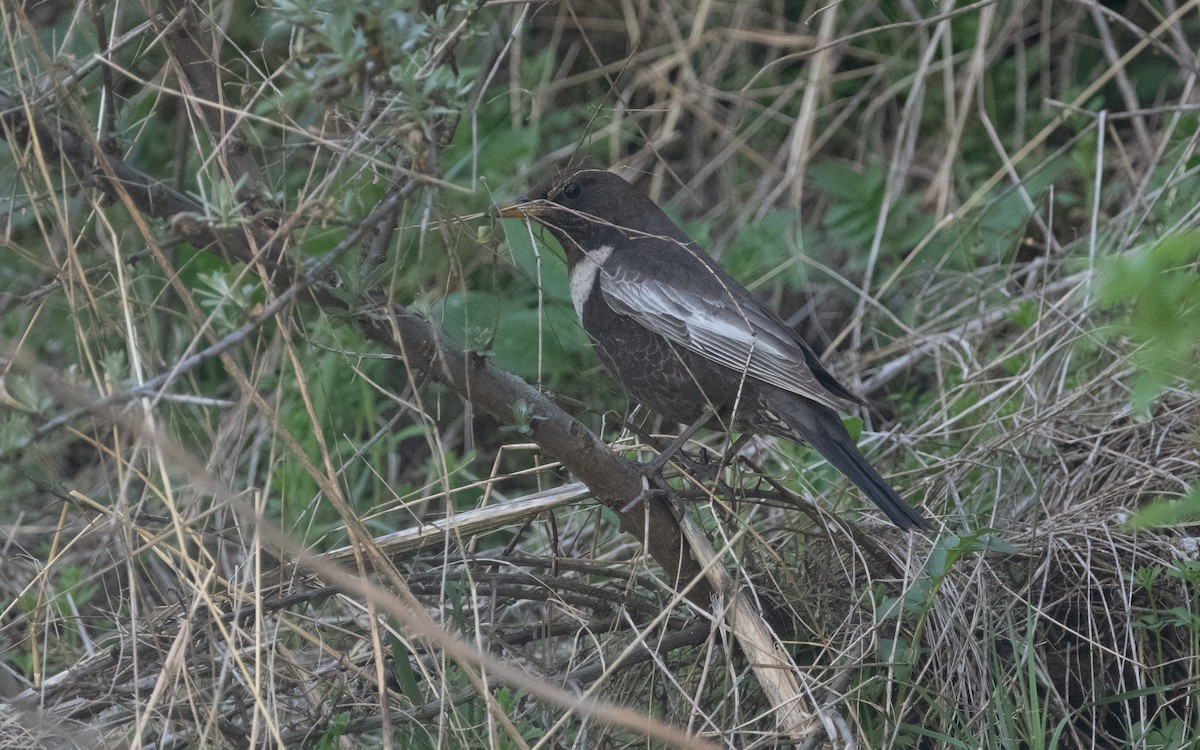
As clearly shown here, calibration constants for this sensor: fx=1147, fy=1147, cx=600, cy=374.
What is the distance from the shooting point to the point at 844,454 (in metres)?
3.19

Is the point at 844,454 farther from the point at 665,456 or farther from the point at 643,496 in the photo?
the point at 643,496

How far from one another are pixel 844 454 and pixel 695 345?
54 cm

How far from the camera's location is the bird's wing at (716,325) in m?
3.30

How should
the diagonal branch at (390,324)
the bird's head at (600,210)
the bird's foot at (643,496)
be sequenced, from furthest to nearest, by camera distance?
the bird's head at (600,210) < the bird's foot at (643,496) < the diagonal branch at (390,324)

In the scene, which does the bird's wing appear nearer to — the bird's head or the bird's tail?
the bird's tail

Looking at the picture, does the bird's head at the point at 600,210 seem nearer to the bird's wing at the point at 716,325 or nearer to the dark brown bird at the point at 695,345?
the dark brown bird at the point at 695,345

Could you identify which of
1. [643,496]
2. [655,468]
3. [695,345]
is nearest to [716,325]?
[695,345]

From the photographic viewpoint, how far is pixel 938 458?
11.7 ft

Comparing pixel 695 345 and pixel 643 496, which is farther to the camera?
pixel 695 345

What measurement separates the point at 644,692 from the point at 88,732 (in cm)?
130

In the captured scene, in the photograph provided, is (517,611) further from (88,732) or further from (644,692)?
(88,732)

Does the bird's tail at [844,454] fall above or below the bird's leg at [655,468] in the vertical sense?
below

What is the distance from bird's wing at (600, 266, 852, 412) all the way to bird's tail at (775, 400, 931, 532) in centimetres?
8

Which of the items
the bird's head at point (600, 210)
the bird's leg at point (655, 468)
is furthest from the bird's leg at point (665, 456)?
the bird's head at point (600, 210)
